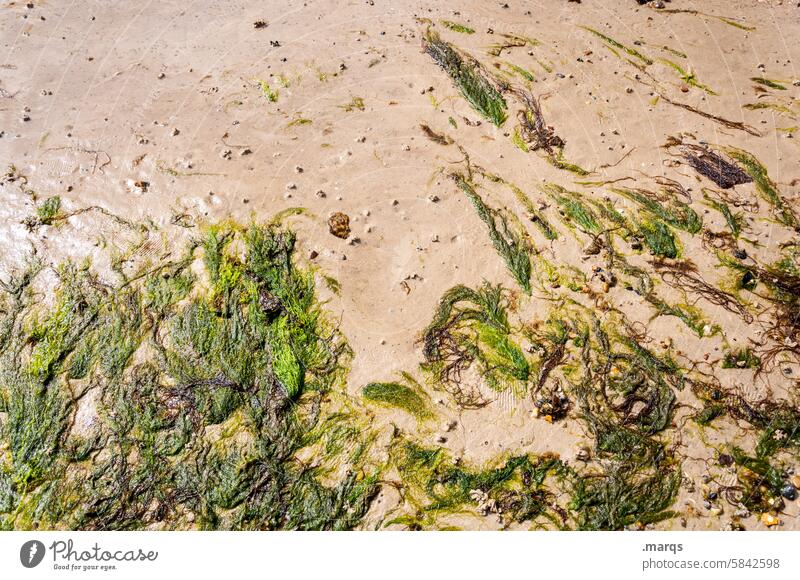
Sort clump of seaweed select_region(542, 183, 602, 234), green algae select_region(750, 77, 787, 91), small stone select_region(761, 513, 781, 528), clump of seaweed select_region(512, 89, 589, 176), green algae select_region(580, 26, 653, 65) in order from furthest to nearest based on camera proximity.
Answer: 1. green algae select_region(580, 26, 653, 65)
2. green algae select_region(750, 77, 787, 91)
3. clump of seaweed select_region(512, 89, 589, 176)
4. clump of seaweed select_region(542, 183, 602, 234)
5. small stone select_region(761, 513, 781, 528)

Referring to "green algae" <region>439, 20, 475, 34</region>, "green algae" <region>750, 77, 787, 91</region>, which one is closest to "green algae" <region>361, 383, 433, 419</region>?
"green algae" <region>439, 20, 475, 34</region>

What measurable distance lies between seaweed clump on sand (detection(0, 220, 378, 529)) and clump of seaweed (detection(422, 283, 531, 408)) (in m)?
0.92

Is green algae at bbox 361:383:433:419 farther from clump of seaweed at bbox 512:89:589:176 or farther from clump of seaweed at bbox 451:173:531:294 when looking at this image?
clump of seaweed at bbox 512:89:589:176

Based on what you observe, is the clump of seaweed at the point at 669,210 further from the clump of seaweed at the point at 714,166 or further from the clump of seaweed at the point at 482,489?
the clump of seaweed at the point at 482,489

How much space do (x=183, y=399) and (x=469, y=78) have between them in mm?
4272

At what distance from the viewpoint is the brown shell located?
17.2 ft

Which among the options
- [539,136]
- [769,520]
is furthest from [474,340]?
[769,520]

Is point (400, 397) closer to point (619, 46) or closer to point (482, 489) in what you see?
point (482, 489)

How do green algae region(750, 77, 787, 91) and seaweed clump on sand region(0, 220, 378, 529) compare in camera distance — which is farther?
green algae region(750, 77, 787, 91)

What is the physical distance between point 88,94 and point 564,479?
6.21 metres

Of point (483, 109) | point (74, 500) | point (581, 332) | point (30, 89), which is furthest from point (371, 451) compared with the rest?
point (30, 89)

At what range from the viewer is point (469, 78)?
18.2 ft

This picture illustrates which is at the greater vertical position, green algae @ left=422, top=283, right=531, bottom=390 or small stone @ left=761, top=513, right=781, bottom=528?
green algae @ left=422, top=283, right=531, bottom=390
